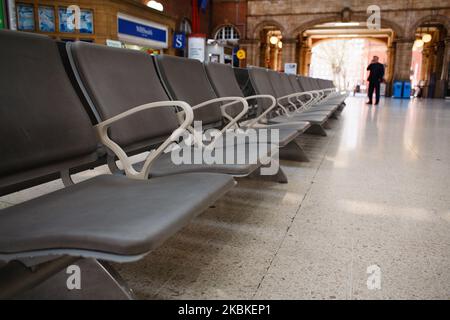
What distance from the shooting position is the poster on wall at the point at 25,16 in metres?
9.59

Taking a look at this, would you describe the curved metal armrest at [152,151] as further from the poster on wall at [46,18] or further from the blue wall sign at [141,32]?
the blue wall sign at [141,32]

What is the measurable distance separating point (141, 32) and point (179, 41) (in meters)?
3.38

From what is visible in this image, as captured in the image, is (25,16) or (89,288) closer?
(89,288)

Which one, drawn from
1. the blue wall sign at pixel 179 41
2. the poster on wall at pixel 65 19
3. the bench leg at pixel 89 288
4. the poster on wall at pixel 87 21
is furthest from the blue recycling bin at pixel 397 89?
the bench leg at pixel 89 288

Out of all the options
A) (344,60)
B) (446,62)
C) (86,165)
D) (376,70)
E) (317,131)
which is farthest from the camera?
(344,60)

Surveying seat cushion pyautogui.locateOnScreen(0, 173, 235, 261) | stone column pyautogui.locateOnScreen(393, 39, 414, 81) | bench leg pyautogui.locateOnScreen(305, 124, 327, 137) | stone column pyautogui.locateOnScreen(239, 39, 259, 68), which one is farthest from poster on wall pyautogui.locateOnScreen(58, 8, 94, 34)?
stone column pyautogui.locateOnScreen(393, 39, 414, 81)

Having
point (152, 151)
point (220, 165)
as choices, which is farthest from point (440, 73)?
point (152, 151)

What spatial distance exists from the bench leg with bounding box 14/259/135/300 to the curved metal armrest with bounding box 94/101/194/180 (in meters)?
0.39

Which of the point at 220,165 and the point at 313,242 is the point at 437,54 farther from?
the point at 220,165

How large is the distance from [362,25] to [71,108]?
896 inches

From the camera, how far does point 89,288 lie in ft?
4.12

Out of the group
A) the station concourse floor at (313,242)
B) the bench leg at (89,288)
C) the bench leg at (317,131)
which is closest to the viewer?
the bench leg at (89,288)
